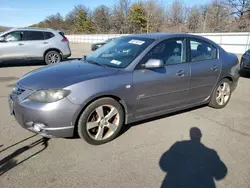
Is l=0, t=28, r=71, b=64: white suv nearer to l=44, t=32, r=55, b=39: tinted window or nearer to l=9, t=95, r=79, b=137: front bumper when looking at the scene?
l=44, t=32, r=55, b=39: tinted window

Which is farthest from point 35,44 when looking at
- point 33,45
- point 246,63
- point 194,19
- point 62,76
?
point 194,19

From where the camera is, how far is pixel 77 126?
308cm

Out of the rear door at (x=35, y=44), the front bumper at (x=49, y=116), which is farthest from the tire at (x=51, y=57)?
the front bumper at (x=49, y=116)

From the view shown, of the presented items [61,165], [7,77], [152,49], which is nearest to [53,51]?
[7,77]

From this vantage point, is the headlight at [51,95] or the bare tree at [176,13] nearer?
the headlight at [51,95]

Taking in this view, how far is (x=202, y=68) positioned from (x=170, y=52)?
767 millimetres

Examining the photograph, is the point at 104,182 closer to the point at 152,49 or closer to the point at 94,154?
the point at 94,154

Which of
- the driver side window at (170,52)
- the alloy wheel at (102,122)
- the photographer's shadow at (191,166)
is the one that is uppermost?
the driver side window at (170,52)

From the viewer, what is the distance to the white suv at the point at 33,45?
32.4 ft

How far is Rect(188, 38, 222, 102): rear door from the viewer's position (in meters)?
4.11

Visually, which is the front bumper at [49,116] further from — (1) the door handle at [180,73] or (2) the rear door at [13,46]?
(2) the rear door at [13,46]

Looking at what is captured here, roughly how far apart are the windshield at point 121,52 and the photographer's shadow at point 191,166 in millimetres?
1505

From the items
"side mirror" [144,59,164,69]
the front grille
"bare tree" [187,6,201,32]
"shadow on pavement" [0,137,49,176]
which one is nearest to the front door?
"side mirror" [144,59,164,69]

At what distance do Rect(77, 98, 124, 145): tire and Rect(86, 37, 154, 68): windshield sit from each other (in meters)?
0.69
